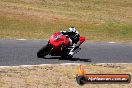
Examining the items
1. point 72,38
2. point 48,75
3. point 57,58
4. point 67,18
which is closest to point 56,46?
point 57,58

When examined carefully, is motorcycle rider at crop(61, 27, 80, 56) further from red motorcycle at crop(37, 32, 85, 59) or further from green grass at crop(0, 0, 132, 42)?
green grass at crop(0, 0, 132, 42)

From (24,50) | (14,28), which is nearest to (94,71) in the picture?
(24,50)

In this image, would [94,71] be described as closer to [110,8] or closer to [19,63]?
[19,63]

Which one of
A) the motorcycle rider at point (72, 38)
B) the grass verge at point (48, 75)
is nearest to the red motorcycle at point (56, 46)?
the motorcycle rider at point (72, 38)

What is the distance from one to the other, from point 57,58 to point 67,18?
17.6m

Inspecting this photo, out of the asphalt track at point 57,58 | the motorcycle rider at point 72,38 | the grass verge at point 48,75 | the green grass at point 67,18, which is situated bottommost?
the green grass at point 67,18

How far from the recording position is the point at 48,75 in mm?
15727

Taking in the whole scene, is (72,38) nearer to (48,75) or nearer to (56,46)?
(56,46)

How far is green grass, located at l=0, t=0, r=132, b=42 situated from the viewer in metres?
29.6

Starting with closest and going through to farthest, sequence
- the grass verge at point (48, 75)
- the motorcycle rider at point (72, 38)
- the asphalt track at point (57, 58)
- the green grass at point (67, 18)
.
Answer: the grass verge at point (48, 75)
the asphalt track at point (57, 58)
the motorcycle rider at point (72, 38)
the green grass at point (67, 18)

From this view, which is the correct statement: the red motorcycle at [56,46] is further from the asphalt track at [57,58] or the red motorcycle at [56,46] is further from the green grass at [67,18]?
the green grass at [67,18]

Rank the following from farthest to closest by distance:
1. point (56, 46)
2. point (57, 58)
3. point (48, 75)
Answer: point (57, 58) < point (56, 46) < point (48, 75)

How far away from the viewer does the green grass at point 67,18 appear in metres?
29.6

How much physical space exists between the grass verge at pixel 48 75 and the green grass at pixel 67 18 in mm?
9453
